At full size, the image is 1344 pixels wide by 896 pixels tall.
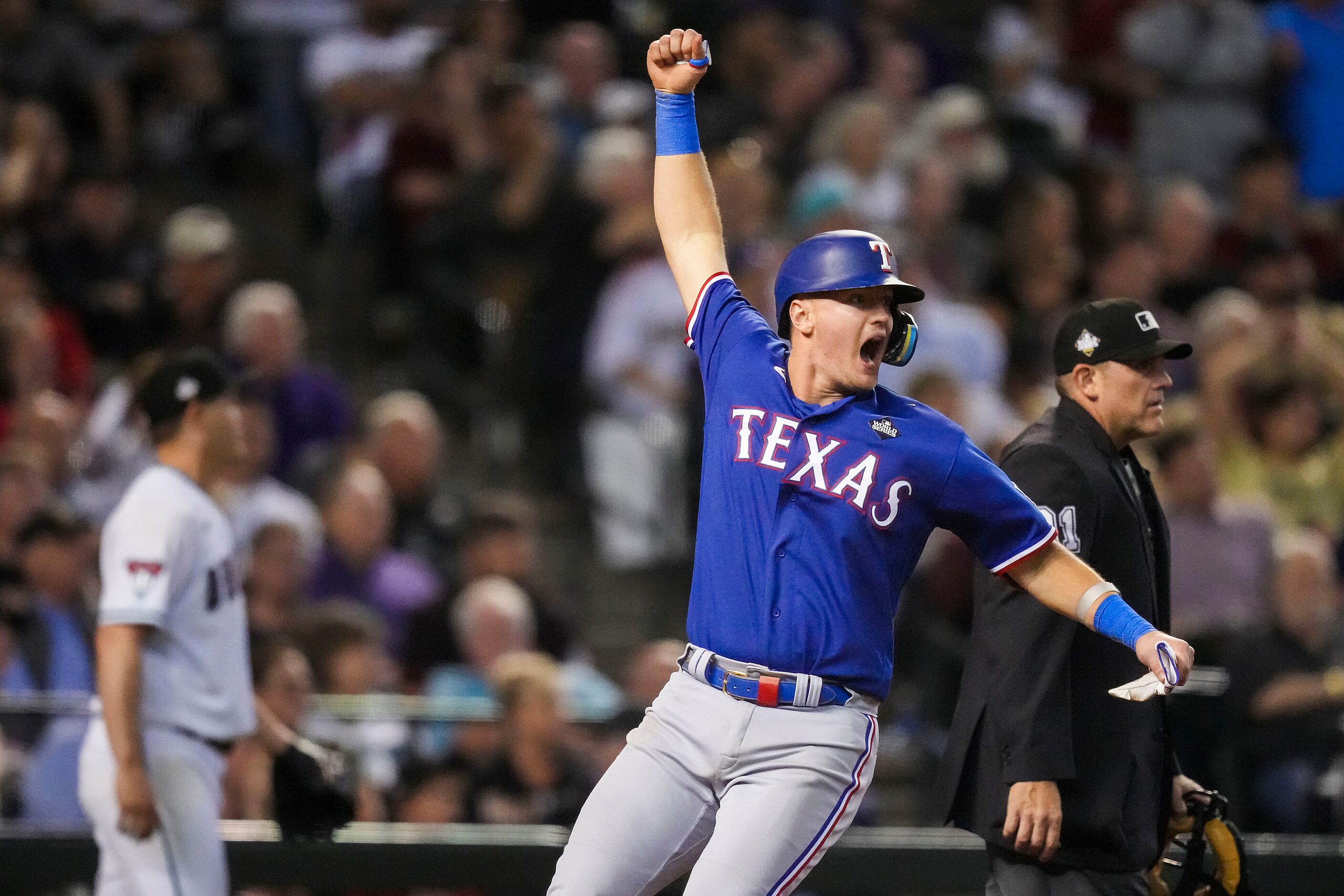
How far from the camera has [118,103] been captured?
31.9ft

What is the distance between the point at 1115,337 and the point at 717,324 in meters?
0.99

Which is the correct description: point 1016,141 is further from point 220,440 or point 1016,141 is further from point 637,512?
point 220,440

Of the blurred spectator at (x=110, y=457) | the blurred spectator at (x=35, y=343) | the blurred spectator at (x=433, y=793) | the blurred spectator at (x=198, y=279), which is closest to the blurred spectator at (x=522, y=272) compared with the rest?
the blurred spectator at (x=198, y=279)

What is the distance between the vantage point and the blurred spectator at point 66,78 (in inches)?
379

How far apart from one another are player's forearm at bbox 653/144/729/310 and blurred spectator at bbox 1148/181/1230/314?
21.3 ft

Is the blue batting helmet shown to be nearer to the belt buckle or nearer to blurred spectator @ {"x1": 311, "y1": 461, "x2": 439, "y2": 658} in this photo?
the belt buckle

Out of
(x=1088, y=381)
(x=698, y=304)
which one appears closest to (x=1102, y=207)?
(x=1088, y=381)

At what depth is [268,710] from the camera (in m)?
5.84

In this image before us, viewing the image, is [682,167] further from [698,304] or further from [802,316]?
[802,316]

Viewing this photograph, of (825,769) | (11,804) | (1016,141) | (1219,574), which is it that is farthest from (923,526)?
(1016,141)

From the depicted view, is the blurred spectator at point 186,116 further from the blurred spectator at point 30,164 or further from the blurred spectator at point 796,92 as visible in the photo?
the blurred spectator at point 796,92

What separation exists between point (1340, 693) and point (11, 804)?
476 cm

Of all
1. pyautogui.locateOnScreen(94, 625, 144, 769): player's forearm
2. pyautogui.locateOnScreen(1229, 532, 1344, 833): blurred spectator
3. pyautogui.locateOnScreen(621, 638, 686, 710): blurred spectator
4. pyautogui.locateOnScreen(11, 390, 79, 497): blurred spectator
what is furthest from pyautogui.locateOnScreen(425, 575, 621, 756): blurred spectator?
pyautogui.locateOnScreen(94, 625, 144, 769): player's forearm

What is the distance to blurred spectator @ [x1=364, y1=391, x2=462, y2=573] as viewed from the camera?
8.07 m
